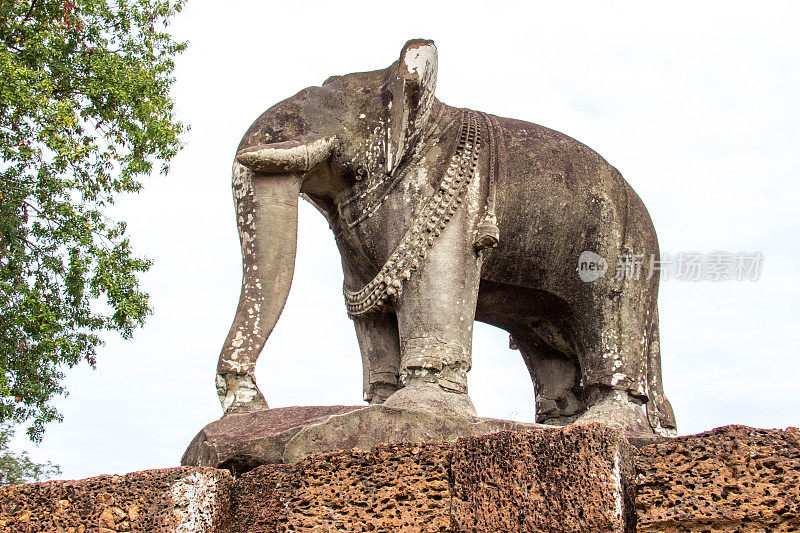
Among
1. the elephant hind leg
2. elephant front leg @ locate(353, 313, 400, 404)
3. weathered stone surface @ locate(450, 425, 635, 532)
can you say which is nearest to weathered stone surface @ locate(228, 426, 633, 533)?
weathered stone surface @ locate(450, 425, 635, 532)

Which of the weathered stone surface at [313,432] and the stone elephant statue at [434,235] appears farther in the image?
the stone elephant statue at [434,235]

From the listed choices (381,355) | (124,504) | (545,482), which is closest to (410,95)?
(381,355)

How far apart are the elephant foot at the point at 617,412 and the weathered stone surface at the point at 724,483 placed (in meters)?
1.20

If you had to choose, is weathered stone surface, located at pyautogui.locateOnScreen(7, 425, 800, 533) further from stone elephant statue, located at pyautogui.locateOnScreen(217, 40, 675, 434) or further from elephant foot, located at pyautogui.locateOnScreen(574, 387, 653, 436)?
elephant foot, located at pyautogui.locateOnScreen(574, 387, 653, 436)

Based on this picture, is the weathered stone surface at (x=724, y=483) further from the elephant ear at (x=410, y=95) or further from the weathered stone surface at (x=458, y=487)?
the elephant ear at (x=410, y=95)

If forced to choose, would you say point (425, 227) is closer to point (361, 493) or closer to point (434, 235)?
point (434, 235)

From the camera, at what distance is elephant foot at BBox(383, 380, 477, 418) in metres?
4.34

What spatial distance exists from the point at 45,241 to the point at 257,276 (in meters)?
6.11

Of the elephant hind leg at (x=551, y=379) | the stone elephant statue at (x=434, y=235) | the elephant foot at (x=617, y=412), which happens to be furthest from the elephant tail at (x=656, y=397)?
the elephant hind leg at (x=551, y=379)

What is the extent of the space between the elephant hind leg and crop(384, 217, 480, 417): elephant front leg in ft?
3.18

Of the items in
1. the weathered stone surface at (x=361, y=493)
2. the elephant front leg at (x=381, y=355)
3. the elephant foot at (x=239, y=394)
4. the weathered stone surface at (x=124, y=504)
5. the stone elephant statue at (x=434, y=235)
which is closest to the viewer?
the weathered stone surface at (x=361, y=493)

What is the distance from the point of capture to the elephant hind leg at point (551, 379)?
5520 millimetres

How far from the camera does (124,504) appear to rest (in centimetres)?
401

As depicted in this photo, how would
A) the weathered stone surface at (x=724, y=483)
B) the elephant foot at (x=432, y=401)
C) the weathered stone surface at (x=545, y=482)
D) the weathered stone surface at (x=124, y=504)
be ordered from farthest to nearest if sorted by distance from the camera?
the elephant foot at (x=432, y=401) → the weathered stone surface at (x=124, y=504) → the weathered stone surface at (x=545, y=482) → the weathered stone surface at (x=724, y=483)
